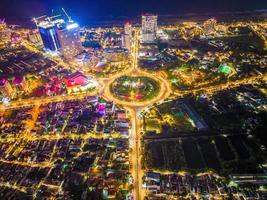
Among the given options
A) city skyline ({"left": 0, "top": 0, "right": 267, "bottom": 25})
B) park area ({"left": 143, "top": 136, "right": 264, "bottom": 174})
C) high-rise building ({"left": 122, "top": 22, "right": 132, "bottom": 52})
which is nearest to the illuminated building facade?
high-rise building ({"left": 122, "top": 22, "right": 132, "bottom": 52})

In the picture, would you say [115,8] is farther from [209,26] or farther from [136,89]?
[136,89]

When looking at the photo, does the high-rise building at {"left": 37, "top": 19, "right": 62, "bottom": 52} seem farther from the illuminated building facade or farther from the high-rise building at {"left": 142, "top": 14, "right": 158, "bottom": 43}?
the high-rise building at {"left": 142, "top": 14, "right": 158, "bottom": 43}

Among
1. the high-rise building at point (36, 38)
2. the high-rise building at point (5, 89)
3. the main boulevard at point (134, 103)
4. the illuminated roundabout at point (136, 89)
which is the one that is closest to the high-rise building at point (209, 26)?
the main boulevard at point (134, 103)

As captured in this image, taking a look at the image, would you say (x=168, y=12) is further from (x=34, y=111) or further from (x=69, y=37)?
(x=34, y=111)

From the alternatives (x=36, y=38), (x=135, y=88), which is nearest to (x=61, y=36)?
(x=36, y=38)

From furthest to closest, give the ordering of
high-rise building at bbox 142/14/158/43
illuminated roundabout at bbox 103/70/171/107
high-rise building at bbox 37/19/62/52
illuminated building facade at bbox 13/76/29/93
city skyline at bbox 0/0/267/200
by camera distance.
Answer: high-rise building at bbox 142/14/158/43
high-rise building at bbox 37/19/62/52
illuminated building facade at bbox 13/76/29/93
illuminated roundabout at bbox 103/70/171/107
city skyline at bbox 0/0/267/200

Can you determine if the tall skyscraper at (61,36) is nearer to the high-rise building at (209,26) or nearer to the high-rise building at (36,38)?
the high-rise building at (36,38)

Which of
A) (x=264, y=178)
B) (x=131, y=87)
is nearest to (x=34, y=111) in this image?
(x=131, y=87)
